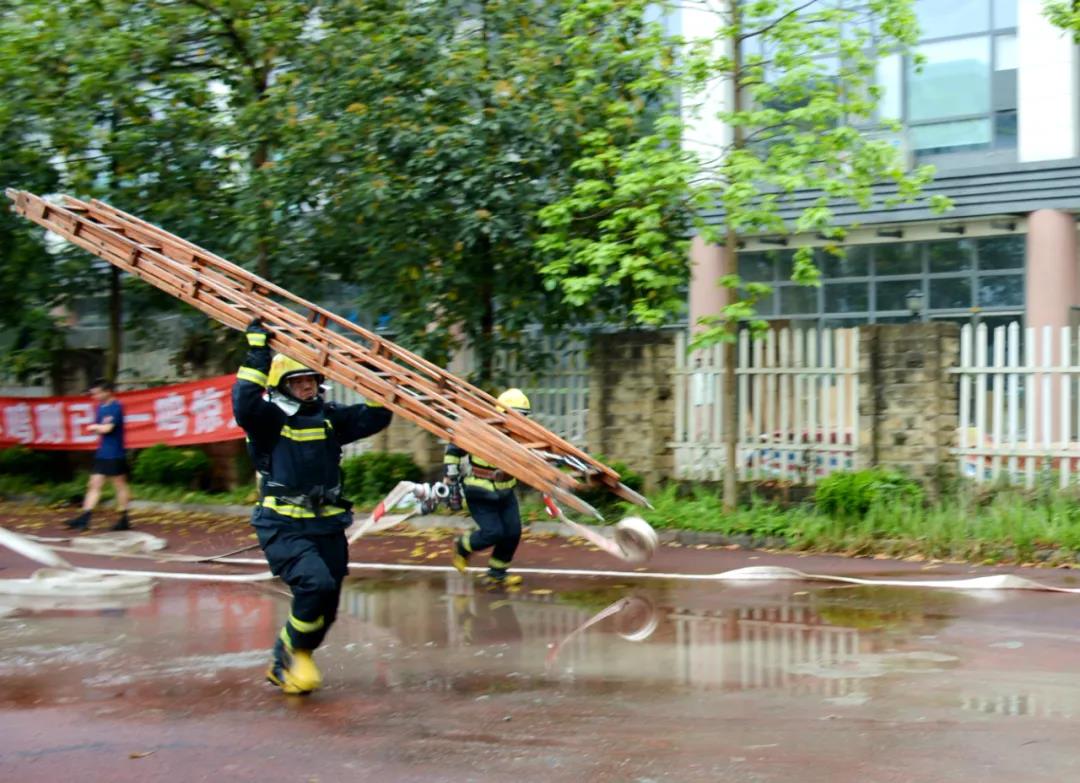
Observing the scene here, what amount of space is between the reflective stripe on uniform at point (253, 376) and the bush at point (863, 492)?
7.12 meters

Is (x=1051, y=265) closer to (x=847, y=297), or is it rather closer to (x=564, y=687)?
(x=847, y=297)

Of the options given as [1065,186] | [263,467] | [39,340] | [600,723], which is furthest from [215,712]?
[1065,186]

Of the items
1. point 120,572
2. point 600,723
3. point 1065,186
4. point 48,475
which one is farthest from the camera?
point 48,475

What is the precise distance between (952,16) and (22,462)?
15368 mm

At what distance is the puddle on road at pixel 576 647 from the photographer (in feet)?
21.3

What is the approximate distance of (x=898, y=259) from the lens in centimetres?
1902

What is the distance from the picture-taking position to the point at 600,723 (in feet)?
19.0

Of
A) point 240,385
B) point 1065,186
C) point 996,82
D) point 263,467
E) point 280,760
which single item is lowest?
point 280,760

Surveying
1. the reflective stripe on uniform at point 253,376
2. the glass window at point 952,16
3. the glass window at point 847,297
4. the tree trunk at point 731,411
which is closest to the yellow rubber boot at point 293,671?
the reflective stripe on uniform at point 253,376

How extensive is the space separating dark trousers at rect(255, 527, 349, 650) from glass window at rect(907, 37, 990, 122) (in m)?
14.3

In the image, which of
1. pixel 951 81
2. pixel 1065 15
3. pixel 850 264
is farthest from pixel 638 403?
pixel 951 81

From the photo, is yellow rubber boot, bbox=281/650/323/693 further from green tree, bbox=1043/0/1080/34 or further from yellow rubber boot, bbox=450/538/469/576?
green tree, bbox=1043/0/1080/34

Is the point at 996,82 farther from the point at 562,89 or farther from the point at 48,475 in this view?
the point at 48,475

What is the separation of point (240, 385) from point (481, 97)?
786cm
